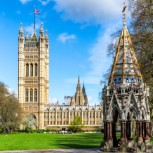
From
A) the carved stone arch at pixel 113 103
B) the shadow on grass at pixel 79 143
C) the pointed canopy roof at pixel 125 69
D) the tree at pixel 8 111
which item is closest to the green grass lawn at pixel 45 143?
the shadow on grass at pixel 79 143

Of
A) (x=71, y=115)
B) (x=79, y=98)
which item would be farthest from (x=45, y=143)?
(x=79, y=98)

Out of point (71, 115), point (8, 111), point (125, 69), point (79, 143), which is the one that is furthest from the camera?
point (71, 115)

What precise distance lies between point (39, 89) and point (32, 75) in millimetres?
5628

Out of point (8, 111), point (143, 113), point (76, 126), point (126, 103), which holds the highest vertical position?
point (126, 103)

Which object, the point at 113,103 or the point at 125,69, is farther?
the point at 125,69

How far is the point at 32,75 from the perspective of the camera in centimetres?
13562

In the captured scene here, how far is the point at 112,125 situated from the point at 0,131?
72.4 m

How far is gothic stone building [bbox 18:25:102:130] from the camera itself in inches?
5236

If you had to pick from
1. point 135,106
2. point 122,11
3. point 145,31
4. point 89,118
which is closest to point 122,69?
point 135,106

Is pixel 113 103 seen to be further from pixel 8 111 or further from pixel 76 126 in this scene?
pixel 76 126

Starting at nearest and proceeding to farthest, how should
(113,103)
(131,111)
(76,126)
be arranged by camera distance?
1. (131,111)
2. (113,103)
3. (76,126)

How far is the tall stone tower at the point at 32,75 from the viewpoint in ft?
436

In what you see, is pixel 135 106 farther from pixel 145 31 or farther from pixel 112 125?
pixel 145 31

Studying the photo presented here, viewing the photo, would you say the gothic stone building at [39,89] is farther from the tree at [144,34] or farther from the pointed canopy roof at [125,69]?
the pointed canopy roof at [125,69]
